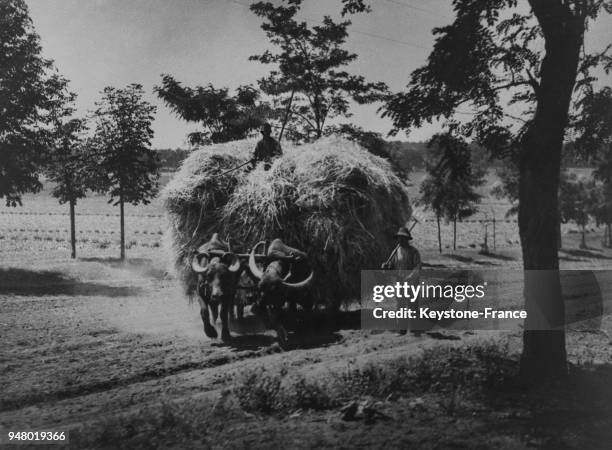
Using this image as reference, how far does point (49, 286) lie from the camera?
1789 centimetres

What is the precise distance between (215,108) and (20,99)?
22.2 ft

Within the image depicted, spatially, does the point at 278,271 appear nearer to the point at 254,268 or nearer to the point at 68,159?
the point at 254,268

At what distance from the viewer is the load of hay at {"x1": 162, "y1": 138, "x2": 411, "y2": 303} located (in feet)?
35.7

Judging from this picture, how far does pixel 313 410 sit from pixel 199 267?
5364 millimetres

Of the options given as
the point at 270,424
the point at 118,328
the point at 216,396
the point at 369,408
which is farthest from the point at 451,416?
the point at 118,328

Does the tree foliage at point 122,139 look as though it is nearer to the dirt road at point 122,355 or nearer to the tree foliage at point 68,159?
the tree foliage at point 68,159

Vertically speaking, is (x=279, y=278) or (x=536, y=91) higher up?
(x=536, y=91)

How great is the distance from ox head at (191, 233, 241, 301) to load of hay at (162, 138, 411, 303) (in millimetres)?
762

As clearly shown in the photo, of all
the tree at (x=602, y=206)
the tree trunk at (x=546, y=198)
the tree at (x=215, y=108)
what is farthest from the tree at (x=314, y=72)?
the tree at (x=602, y=206)

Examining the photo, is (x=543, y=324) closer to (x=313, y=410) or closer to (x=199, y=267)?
(x=313, y=410)

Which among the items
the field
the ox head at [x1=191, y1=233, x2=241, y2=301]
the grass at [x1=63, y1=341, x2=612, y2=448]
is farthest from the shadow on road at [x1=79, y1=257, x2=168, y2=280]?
the grass at [x1=63, y1=341, x2=612, y2=448]

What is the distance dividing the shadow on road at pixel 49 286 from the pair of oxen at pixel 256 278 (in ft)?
22.6

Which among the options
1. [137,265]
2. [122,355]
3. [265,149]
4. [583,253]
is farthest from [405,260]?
[583,253]

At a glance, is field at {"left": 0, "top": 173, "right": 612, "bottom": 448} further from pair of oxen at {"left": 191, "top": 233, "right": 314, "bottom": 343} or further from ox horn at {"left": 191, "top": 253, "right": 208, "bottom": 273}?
ox horn at {"left": 191, "top": 253, "right": 208, "bottom": 273}
